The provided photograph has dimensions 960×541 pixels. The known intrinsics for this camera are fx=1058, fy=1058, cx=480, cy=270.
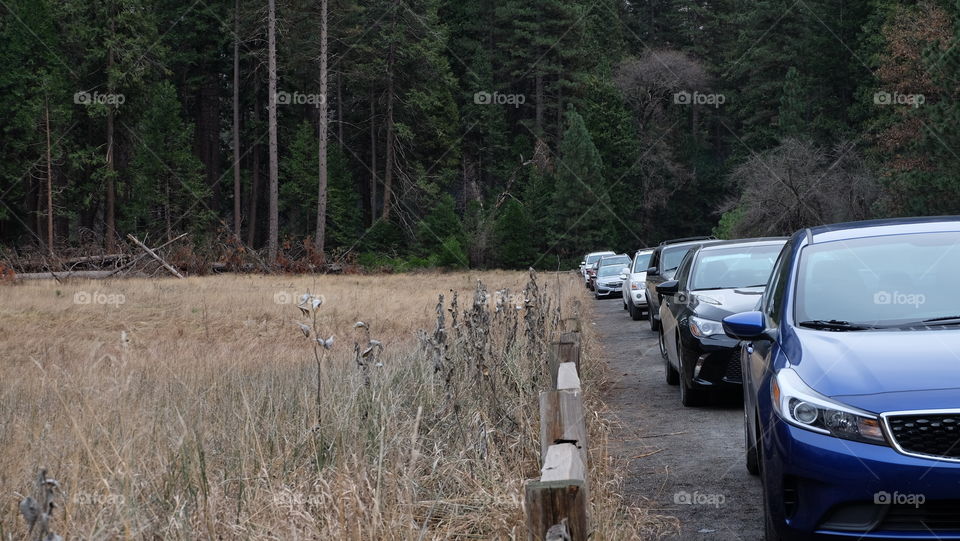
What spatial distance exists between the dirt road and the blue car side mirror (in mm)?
1061

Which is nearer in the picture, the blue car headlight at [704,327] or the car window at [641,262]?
the blue car headlight at [704,327]

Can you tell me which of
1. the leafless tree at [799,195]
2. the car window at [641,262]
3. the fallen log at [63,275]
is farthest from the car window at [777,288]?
the leafless tree at [799,195]

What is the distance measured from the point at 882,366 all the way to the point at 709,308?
18.8ft

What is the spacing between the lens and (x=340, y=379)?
25.9 feet

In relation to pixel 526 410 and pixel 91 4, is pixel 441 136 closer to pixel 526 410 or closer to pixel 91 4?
pixel 91 4

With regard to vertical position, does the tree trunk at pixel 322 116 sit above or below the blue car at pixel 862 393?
above

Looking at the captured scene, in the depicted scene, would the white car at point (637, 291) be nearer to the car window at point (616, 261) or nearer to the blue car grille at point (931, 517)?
the car window at point (616, 261)

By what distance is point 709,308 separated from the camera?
10.5 meters

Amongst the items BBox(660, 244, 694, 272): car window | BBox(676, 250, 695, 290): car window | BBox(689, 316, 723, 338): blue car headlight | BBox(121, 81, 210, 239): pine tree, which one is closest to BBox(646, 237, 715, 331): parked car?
BBox(660, 244, 694, 272): car window

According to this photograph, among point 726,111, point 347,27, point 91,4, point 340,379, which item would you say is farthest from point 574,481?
point 726,111

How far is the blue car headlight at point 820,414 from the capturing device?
4.52 metres

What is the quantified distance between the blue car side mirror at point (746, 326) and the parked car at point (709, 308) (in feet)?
12.8

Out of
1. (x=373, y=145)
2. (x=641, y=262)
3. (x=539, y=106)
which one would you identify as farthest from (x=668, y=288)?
(x=539, y=106)

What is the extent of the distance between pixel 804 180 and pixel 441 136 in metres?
28.0
